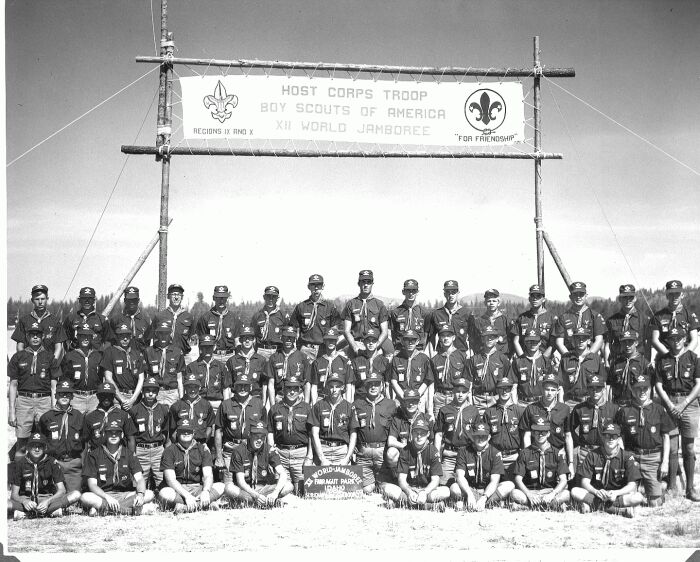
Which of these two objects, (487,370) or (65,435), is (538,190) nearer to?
(487,370)

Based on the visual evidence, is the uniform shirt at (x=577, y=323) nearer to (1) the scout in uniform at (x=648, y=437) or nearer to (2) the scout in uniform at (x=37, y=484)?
(1) the scout in uniform at (x=648, y=437)

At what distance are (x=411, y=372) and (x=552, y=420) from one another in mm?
1432

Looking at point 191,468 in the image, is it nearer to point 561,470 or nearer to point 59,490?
point 59,490

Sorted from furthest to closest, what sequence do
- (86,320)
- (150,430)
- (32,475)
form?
(86,320)
(150,430)
(32,475)

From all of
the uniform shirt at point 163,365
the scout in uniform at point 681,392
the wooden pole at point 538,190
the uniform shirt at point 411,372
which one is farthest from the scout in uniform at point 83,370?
the scout in uniform at point 681,392

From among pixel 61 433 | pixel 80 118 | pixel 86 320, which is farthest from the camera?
pixel 80 118

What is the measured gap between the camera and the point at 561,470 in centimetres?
664

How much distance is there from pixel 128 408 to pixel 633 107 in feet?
20.5

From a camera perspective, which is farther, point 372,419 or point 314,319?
point 314,319

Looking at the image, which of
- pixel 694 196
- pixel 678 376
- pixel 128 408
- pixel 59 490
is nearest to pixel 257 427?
pixel 128 408

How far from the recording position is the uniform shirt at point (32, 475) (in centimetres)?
647

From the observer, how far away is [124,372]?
22.9 ft

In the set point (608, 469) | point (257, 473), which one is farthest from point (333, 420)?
point (608, 469)

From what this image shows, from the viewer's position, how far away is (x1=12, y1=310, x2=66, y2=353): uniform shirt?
7066mm
